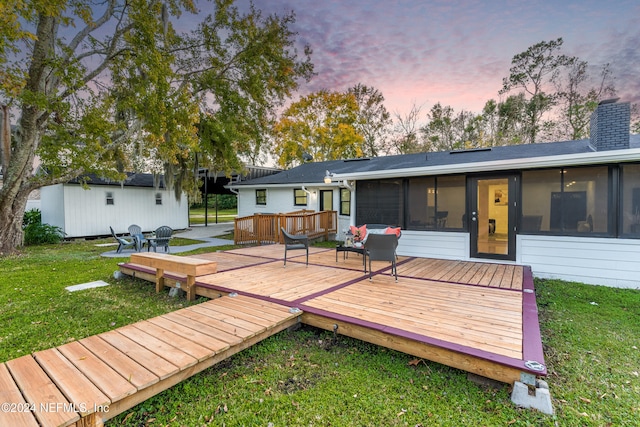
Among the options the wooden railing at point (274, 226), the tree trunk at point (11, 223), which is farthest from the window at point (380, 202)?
the tree trunk at point (11, 223)

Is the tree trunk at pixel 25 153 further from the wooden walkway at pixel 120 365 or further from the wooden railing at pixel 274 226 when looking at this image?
the wooden walkway at pixel 120 365

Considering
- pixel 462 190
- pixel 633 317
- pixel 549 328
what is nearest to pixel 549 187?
pixel 462 190

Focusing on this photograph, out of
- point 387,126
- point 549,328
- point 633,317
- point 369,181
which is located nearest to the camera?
point 549,328

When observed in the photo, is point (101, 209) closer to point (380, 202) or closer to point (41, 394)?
point (380, 202)

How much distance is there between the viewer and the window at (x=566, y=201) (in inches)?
214

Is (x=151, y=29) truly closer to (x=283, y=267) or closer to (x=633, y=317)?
(x=283, y=267)

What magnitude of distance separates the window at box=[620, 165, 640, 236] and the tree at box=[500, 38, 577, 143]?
18034mm

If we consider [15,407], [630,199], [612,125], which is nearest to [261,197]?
[612,125]

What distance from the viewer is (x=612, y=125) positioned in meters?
5.98

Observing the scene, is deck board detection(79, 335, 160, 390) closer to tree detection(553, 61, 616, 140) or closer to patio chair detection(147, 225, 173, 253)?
patio chair detection(147, 225, 173, 253)

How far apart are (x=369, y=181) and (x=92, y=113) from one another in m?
8.32

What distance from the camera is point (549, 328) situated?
3.59m

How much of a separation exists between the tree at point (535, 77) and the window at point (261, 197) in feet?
61.1

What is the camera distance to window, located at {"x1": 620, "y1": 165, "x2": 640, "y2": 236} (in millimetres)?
5168
